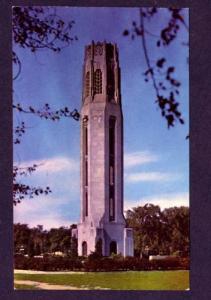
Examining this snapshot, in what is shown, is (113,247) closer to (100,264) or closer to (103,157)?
(100,264)

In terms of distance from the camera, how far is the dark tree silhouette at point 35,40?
19.1ft

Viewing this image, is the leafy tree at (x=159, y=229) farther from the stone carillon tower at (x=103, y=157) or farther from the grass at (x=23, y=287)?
the grass at (x=23, y=287)

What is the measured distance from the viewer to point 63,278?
6.18 metres

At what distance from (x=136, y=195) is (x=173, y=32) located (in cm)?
123

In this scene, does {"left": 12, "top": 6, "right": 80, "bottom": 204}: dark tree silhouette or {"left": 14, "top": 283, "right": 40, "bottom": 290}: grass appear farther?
{"left": 14, "top": 283, "right": 40, "bottom": 290}: grass

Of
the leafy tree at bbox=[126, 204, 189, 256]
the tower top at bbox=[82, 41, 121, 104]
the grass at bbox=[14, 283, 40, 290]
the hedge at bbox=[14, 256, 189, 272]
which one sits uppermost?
the tower top at bbox=[82, 41, 121, 104]

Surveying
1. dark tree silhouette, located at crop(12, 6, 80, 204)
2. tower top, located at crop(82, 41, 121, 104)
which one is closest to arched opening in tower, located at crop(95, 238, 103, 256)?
dark tree silhouette, located at crop(12, 6, 80, 204)

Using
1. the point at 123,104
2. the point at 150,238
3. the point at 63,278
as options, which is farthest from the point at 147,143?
the point at 63,278

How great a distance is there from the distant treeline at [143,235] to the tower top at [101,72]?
87 cm

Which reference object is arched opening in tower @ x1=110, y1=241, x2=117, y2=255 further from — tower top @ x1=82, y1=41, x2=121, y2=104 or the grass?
tower top @ x1=82, y1=41, x2=121, y2=104

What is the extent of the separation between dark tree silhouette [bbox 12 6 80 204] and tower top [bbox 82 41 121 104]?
0.16m

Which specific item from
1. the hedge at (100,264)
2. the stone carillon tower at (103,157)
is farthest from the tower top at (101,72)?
the hedge at (100,264)

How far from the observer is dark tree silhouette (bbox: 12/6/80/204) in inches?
230

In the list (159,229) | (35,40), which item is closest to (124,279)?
(159,229)
